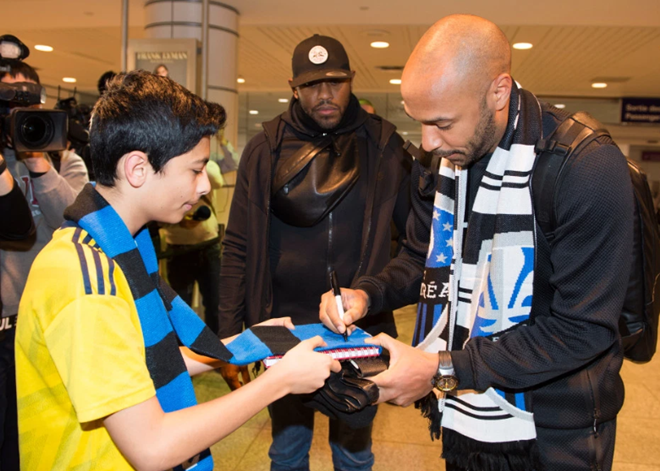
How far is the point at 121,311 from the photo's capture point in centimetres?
114

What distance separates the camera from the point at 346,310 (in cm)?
186

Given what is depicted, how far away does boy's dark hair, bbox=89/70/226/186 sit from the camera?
1.27 m

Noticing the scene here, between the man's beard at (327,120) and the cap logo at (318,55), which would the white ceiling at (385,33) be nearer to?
the cap logo at (318,55)

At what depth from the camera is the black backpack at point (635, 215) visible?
4.66ft

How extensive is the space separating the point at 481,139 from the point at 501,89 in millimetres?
135

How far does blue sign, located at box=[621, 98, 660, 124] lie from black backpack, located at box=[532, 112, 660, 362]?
40.6 ft

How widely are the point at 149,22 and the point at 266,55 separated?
13.4 ft

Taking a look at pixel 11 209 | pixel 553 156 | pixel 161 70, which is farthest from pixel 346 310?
pixel 161 70

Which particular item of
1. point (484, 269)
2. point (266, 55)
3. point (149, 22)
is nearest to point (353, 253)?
point (484, 269)

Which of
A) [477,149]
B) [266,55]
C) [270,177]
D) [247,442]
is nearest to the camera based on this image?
[477,149]

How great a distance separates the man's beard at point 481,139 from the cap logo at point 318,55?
3.22 ft

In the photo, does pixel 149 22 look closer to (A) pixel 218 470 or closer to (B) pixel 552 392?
(A) pixel 218 470

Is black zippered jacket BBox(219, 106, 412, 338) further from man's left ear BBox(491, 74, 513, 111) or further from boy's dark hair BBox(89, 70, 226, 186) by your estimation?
boy's dark hair BBox(89, 70, 226, 186)

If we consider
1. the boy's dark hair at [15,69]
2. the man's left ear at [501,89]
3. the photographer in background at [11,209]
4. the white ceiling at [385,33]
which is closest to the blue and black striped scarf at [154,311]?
the man's left ear at [501,89]
